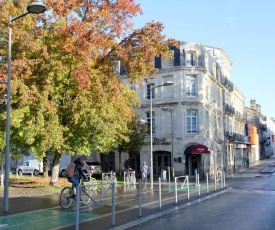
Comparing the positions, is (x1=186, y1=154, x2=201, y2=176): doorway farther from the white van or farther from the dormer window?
the white van

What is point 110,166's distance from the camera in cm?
3853

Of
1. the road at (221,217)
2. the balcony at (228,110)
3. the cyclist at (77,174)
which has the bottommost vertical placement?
the road at (221,217)

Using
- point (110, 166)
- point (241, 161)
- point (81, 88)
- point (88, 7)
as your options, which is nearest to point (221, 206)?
point (81, 88)

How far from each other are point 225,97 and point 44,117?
3326 centimetres

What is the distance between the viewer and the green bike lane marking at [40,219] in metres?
9.01

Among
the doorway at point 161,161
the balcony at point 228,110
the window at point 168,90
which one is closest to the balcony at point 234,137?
the balcony at point 228,110

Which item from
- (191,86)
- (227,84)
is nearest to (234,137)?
(227,84)

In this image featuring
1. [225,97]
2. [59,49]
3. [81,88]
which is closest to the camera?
[81,88]

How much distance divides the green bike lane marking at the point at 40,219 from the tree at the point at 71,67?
6187 millimetres

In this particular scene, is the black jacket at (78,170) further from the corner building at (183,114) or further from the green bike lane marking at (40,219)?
the corner building at (183,114)

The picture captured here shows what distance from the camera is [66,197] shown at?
12344 mm

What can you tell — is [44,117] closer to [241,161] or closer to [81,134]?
[81,134]

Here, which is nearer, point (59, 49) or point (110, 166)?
point (59, 49)

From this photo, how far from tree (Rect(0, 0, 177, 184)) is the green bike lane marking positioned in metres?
6.19
